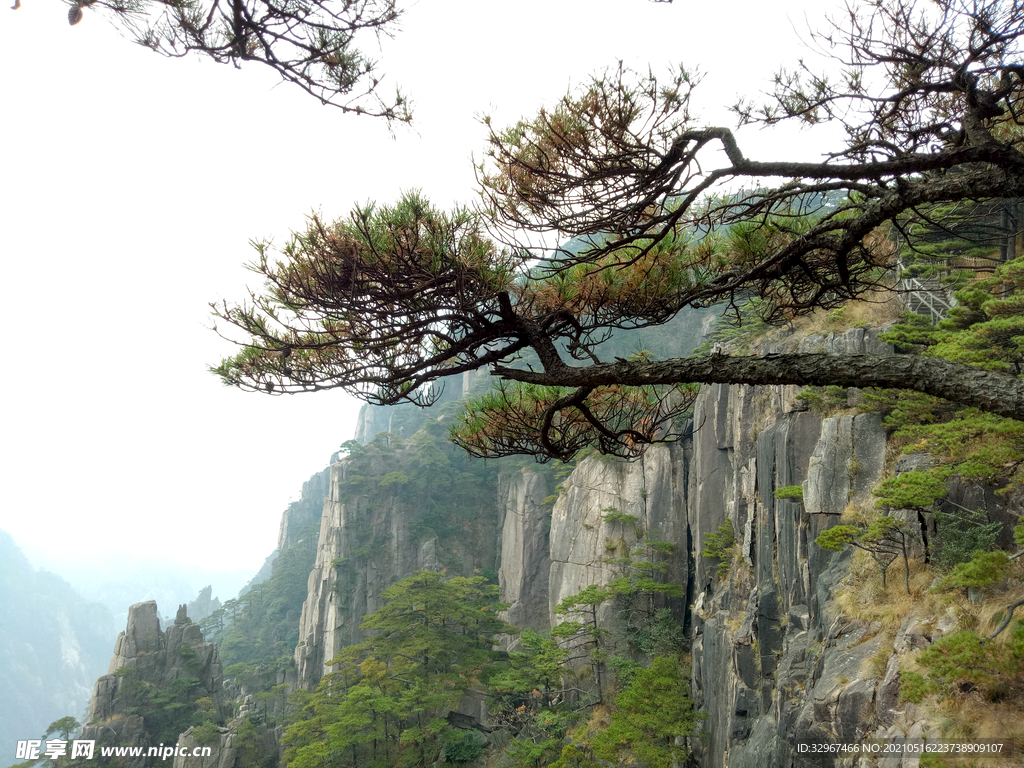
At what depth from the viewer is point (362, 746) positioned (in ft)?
37.6

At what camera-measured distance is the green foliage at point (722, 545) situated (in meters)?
10.1

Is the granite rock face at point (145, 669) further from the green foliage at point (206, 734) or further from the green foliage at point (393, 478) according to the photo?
the green foliage at point (393, 478)

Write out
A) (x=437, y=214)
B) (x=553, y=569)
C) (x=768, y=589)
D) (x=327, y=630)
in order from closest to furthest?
(x=437, y=214) → (x=768, y=589) → (x=553, y=569) → (x=327, y=630)

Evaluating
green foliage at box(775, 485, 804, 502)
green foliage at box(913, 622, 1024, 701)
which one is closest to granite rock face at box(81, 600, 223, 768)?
green foliage at box(775, 485, 804, 502)

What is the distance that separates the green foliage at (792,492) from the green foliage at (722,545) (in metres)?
3.14

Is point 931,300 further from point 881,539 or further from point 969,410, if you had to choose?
point 881,539

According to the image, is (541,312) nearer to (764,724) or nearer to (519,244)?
(519,244)

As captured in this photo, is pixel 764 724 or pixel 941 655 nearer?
pixel 941 655

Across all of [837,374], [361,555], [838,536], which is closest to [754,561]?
[838,536]

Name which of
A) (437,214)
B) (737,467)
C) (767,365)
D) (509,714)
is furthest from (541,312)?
(509,714)

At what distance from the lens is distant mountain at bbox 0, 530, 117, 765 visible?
130ft

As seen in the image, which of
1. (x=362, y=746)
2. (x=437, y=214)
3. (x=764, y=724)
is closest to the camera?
(x=437, y=214)

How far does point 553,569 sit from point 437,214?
533 inches

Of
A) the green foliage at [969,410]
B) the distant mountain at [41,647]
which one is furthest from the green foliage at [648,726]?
the distant mountain at [41,647]
